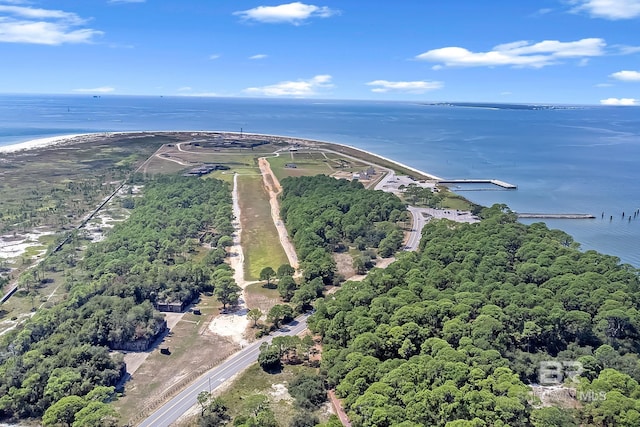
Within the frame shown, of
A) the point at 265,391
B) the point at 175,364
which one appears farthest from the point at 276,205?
the point at 265,391

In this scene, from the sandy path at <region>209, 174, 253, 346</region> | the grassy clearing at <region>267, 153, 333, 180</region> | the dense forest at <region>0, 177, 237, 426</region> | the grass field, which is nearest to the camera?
the grass field

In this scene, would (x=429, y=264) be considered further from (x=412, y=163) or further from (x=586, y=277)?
(x=412, y=163)

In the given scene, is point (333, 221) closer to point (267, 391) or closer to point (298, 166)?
point (267, 391)

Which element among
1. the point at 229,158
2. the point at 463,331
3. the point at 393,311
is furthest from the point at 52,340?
the point at 229,158

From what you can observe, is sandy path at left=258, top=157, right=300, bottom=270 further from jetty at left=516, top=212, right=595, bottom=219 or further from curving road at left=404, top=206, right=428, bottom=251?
jetty at left=516, top=212, right=595, bottom=219

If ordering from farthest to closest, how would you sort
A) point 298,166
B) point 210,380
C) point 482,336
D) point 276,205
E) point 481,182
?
1. point 298,166
2. point 481,182
3. point 276,205
4. point 210,380
5. point 482,336

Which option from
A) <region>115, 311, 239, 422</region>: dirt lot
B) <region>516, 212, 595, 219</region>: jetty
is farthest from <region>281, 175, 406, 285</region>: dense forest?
<region>516, 212, 595, 219</region>: jetty
